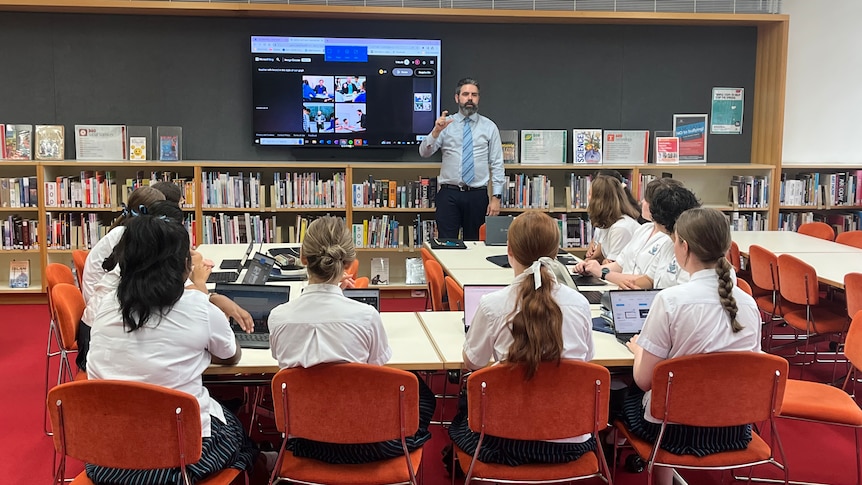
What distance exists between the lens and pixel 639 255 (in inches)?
175

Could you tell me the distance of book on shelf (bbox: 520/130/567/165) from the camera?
25.5 feet

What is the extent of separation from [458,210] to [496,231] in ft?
4.44

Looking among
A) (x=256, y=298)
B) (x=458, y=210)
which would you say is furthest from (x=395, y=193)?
(x=256, y=298)

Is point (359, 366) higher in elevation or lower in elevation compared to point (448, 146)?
lower

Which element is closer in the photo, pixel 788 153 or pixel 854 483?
pixel 854 483

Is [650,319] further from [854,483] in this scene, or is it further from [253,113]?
[253,113]

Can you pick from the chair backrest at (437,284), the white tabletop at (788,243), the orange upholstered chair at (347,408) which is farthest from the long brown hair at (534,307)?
the white tabletop at (788,243)

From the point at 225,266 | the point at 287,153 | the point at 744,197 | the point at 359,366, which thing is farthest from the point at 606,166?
the point at 359,366

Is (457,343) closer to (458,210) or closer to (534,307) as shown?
(534,307)

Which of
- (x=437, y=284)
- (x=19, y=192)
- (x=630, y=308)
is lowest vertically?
(x=437, y=284)

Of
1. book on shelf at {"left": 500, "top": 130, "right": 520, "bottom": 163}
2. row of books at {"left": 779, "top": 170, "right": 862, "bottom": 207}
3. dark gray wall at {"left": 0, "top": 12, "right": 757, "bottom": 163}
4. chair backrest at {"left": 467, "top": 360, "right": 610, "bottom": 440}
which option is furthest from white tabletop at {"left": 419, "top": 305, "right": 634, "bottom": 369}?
row of books at {"left": 779, "top": 170, "right": 862, "bottom": 207}

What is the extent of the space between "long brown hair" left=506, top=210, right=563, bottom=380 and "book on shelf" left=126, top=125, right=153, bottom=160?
543 cm

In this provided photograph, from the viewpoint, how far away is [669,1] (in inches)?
294

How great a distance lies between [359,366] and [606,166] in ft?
18.0
